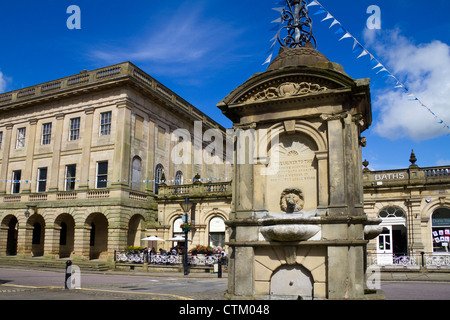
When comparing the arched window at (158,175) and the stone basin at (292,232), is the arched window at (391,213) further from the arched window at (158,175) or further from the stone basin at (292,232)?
the stone basin at (292,232)

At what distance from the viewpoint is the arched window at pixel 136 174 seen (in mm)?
33906

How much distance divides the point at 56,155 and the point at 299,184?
3040 cm

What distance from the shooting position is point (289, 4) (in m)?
11.7

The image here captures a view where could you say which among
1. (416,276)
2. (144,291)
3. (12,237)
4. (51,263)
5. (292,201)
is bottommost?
(51,263)

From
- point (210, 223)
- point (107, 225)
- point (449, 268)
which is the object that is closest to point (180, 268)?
point (210, 223)

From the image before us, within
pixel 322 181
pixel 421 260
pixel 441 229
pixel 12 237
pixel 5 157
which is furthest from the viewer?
pixel 12 237

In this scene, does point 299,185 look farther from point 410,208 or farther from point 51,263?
point 51,263

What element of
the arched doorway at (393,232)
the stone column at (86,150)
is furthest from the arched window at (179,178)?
the arched doorway at (393,232)

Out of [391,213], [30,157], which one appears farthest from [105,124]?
[391,213]

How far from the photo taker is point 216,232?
1280 inches

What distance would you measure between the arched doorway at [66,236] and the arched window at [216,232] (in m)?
12.3

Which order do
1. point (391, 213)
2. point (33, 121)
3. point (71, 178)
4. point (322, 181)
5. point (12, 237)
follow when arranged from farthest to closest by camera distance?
1. point (12, 237)
2. point (33, 121)
3. point (71, 178)
4. point (391, 213)
5. point (322, 181)
